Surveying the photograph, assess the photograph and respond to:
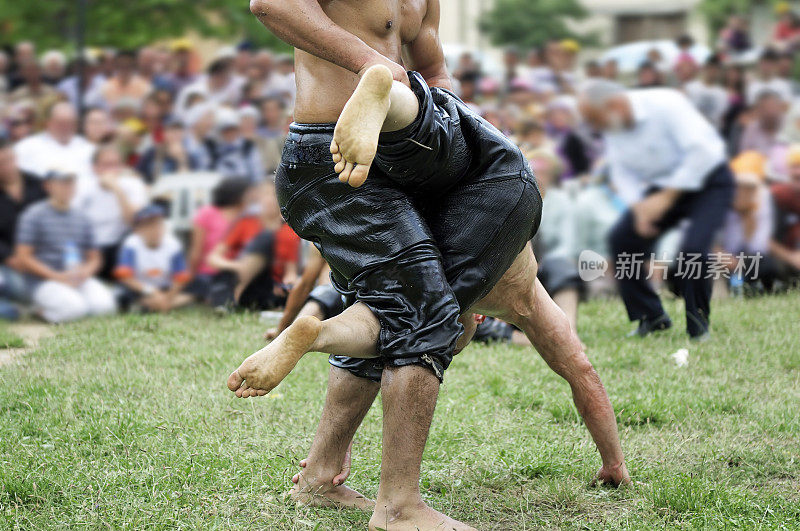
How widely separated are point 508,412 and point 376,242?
2000 mm

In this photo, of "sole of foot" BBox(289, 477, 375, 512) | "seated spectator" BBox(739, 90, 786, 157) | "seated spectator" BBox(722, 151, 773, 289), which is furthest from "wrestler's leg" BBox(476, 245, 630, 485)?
"seated spectator" BBox(739, 90, 786, 157)

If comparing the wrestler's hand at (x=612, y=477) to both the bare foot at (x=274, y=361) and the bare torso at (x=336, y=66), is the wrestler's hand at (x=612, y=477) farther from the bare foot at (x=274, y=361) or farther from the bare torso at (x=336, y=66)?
the bare torso at (x=336, y=66)

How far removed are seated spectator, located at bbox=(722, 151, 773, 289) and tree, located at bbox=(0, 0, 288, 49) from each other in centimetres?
662

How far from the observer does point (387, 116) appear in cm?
265

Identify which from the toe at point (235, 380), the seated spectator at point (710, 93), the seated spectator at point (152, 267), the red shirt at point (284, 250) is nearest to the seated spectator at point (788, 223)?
the seated spectator at point (710, 93)

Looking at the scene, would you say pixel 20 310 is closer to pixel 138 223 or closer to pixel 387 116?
pixel 138 223

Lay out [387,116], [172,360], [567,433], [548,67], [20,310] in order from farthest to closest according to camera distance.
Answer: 1. [548,67]
2. [20,310]
3. [172,360]
4. [567,433]
5. [387,116]

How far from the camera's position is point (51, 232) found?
306 inches

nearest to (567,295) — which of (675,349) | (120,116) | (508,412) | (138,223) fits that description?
(675,349)

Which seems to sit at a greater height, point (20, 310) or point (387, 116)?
point (387, 116)

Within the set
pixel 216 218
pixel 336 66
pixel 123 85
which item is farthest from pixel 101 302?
pixel 336 66

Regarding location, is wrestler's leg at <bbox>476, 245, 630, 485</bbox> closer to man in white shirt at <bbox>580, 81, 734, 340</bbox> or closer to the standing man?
the standing man

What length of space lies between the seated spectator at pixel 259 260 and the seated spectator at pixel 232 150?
31.8 inches

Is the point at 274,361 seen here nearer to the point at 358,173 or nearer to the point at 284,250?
the point at 358,173
